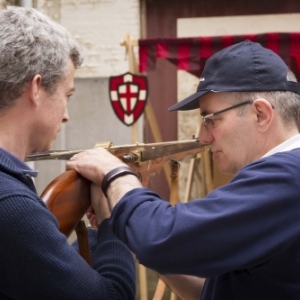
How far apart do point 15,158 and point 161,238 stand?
0.44 metres

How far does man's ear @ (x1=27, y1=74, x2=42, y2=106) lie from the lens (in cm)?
181

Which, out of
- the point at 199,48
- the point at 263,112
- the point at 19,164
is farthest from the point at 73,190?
the point at 199,48

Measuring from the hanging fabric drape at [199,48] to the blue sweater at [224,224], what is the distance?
3096 mm

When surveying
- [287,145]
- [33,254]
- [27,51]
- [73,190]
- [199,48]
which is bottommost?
[33,254]

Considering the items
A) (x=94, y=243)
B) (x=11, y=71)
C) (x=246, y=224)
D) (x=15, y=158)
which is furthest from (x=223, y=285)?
(x=11, y=71)

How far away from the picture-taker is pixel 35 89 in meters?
1.82

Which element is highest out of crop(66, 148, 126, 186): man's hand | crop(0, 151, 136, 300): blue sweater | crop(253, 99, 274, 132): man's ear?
crop(253, 99, 274, 132): man's ear

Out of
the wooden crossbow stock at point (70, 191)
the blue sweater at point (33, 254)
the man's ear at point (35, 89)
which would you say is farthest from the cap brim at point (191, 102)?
the blue sweater at point (33, 254)

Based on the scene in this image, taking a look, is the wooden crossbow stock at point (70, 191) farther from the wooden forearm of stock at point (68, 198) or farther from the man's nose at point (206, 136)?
the man's nose at point (206, 136)

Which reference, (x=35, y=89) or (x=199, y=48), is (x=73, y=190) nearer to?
(x=35, y=89)

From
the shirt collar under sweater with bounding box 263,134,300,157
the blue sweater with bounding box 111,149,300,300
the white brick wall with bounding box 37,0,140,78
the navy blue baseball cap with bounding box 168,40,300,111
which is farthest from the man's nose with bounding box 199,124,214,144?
the white brick wall with bounding box 37,0,140,78

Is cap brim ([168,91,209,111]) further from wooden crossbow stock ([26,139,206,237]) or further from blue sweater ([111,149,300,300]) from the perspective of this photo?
blue sweater ([111,149,300,300])

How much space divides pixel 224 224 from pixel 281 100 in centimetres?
48

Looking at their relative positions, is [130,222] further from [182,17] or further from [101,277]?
[182,17]
